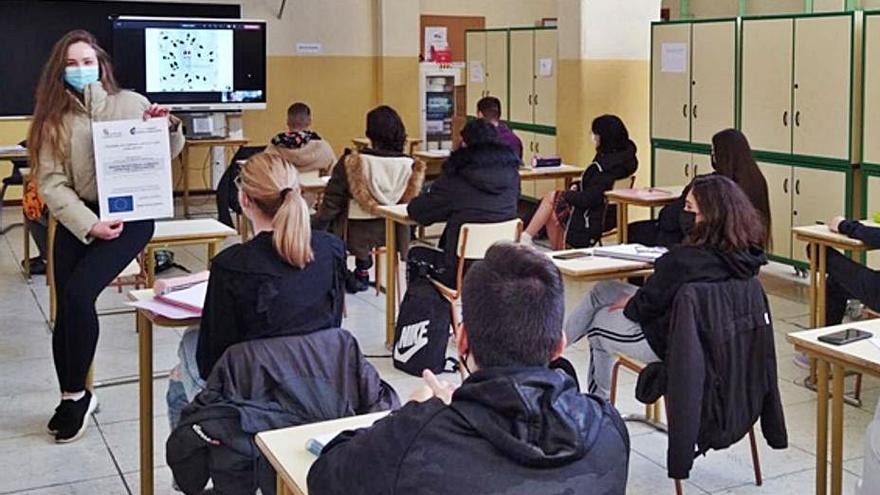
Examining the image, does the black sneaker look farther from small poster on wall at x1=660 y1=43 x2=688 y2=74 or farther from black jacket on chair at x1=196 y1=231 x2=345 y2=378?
small poster on wall at x1=660 y1=43 x2=688 y2=74

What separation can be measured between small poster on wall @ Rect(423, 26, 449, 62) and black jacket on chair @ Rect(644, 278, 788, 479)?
9.45 m

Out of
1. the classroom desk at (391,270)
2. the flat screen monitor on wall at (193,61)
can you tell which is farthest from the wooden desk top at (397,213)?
the flat screen monitor on wall at (193,61)

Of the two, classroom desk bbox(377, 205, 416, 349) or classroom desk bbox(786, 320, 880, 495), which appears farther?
classroom desk bbox(377, 205, 416, 349)

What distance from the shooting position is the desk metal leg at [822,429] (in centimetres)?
312

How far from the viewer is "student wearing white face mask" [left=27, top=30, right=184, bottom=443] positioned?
12.7 feet

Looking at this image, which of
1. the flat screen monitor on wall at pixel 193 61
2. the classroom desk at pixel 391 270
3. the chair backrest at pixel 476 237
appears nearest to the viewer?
the chair backrest at pixel 476 237

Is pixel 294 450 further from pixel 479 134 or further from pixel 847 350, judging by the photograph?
pixel 479 134

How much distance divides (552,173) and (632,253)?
11.4ft

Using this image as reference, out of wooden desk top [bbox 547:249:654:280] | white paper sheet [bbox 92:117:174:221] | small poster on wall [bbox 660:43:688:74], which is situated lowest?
wooden desk top [bbox 547:249:654:280]

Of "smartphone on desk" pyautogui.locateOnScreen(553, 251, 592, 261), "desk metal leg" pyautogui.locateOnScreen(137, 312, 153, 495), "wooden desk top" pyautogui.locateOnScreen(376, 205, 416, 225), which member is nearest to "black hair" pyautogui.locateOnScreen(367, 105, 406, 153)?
"wooden desk top" pyautogui.locateOnScreen(376, 205, 416, 225)

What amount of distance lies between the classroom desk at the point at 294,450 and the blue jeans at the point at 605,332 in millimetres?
1699

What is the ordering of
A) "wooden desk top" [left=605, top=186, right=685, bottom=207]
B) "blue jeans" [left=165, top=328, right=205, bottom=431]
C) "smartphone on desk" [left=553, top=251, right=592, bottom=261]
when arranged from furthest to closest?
1. "wooden desk top" [left=605, top=186, right=685, bottom=207]
2. "smartphone on desk" [left=553, top=251, right=592, bottom=261]
3. "blue jeans" [left=165, top=328, right=205, bottom=431]

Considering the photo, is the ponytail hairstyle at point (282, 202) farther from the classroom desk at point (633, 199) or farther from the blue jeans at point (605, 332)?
the classroom desk at point (633, 199)

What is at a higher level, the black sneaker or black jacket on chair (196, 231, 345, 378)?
black jacket on chair (196, 231, 345, 378)
